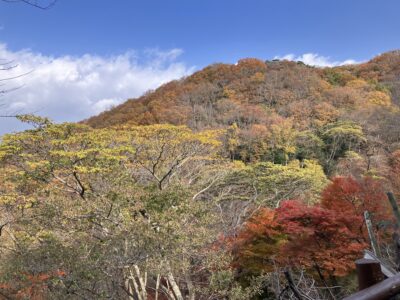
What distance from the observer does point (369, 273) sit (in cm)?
147

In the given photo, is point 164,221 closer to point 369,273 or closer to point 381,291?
point 369,273

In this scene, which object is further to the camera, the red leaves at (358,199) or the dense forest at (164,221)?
the red leaves at (358,199)

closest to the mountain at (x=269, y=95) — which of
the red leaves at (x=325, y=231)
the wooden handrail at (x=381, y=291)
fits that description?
the red leaves at (x=325, y=231)

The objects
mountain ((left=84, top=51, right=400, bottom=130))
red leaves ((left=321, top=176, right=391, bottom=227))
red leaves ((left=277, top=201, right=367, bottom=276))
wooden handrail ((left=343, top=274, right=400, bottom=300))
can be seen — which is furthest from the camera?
mountain ((left=84, top=51, right=400, bottom=130))

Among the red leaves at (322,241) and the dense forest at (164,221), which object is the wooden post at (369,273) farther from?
the red leaves at (322,241)

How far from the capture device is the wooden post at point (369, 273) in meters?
1.46

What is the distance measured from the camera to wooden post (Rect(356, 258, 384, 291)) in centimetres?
146

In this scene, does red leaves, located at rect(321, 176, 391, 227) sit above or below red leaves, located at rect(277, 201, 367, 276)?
above

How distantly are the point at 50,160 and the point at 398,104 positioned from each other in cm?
3230

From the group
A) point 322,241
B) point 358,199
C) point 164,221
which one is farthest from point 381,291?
point 358,199

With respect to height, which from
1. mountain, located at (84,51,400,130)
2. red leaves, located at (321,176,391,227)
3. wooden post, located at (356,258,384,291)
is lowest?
red leaves, located at (321,176,391,227)

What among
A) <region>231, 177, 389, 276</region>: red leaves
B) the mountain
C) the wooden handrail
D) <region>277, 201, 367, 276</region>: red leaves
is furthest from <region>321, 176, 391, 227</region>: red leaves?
the mountain

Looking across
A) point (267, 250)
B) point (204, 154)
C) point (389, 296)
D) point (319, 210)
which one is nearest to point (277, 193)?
point (204, 154)

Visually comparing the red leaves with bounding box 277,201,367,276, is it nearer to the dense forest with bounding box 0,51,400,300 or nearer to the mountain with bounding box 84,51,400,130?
the dense forest with bounding box 0,51,400,300
